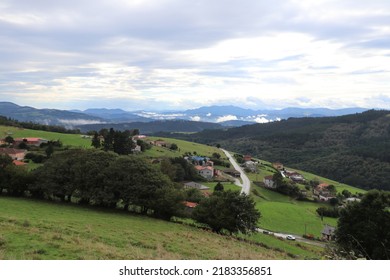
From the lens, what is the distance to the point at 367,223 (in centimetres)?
3303

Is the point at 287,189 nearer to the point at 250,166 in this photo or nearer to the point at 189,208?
the point at 250,166

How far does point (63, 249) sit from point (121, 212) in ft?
80.6

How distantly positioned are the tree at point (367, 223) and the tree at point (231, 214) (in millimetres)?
8846

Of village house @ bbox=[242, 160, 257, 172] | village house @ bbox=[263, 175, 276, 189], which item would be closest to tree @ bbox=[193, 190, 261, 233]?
village house @ bbox=[263, 175, 276, 189]

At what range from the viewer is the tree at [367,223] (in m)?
31.9

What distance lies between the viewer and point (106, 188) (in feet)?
126

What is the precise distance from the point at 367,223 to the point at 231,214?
13307 millimetres

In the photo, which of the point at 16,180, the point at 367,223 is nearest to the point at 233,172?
the point at 367,223

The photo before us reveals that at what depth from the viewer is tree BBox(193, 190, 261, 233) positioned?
3650 cm
